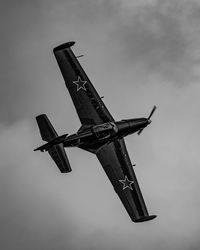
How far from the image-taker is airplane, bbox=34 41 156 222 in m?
65.8

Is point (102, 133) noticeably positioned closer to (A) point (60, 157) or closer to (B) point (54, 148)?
(A) point (60, 157)

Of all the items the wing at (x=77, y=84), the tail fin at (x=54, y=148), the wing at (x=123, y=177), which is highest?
the wing at (x=77, y=84)

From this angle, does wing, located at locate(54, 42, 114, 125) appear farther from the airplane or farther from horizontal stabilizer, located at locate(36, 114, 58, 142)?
horizontal stabilizer, located at locate(36, 114, 58, 142)

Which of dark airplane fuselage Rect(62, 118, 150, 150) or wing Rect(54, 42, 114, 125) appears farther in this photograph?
wing Rect(54, 42, 114, 125)

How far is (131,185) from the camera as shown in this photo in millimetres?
66312

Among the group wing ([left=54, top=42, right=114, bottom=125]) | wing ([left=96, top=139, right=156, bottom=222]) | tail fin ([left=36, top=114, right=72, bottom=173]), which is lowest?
wing ([left=96, top=139, right=156, bottom=222])

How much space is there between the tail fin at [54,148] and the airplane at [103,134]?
4.20 feet

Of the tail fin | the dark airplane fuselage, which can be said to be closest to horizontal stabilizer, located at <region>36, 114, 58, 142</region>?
the tail fin

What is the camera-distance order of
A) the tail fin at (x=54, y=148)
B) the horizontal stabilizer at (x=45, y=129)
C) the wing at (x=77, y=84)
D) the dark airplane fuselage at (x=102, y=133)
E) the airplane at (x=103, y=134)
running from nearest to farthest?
the tail fin at (x=54, y=148), the horizontal stabilizer at (x=45, y=129), the dark airplane fuselage at (x=102, y=133), the airplane at (x=103, y=134), the wing at (x=77, y=84)

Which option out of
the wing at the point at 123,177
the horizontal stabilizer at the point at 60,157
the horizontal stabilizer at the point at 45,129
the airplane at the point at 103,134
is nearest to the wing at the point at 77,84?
A: the airplane at the point at 103,134

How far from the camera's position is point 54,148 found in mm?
64250

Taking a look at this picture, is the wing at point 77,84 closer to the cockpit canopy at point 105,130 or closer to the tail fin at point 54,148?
the cockpit canopy at point 105,130

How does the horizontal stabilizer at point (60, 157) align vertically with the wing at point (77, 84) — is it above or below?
below

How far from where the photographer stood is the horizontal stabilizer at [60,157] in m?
64.1
